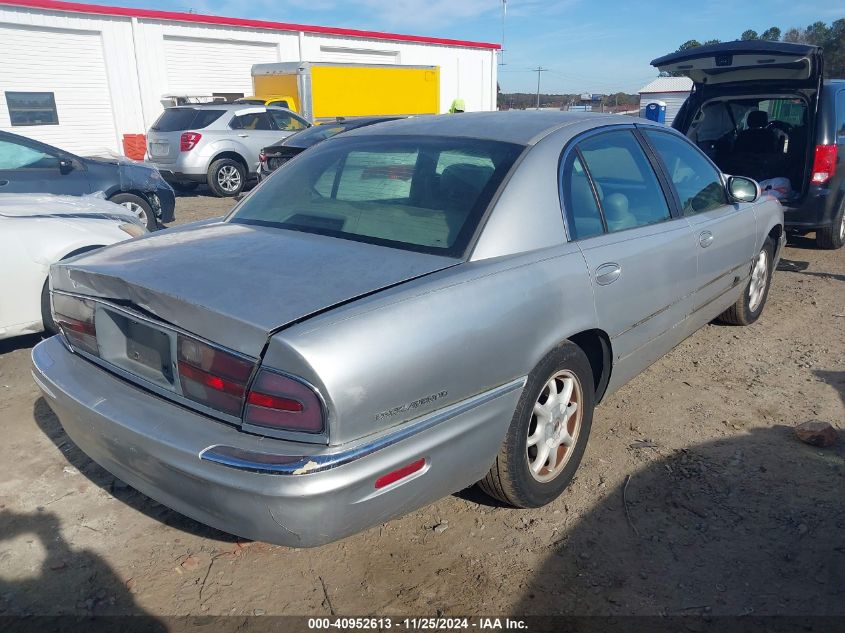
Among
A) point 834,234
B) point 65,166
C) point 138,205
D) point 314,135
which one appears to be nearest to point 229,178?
point 314,135

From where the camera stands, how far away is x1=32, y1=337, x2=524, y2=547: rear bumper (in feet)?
6.30

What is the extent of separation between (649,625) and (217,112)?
12.9 m

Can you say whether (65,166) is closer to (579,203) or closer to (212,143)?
(212,143)

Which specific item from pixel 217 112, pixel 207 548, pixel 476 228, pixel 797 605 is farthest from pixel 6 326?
pixel 217 112

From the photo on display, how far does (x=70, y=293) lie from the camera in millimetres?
2574

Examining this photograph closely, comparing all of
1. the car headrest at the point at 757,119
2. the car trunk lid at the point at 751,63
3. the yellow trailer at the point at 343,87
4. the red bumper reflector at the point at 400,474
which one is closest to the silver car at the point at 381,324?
the red bumper reflector at the point at 400,474

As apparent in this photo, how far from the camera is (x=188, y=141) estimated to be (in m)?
12.5

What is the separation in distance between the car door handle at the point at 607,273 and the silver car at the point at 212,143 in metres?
11.1

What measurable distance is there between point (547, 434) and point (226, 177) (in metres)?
11.5

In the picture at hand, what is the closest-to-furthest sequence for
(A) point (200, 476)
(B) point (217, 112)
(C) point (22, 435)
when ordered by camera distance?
(A) point (200, 476) → (C) point (22, 435) → (B) point (217, 112)

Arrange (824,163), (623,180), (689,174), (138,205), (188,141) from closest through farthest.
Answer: (623,180), (689,174), (824,163), (138,205), (188,141)

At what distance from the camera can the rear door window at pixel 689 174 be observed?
149 inches

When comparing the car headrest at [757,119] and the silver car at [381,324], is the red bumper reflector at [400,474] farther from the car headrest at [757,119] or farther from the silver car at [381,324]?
the car headrest at [757,119]

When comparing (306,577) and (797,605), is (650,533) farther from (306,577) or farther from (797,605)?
(306,577)
